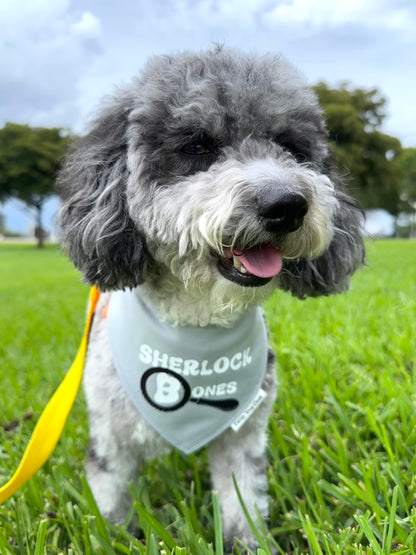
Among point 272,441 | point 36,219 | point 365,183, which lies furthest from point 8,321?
point 36,219

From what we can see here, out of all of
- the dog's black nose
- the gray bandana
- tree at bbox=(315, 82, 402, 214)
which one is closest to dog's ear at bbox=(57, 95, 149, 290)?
the gray bandana

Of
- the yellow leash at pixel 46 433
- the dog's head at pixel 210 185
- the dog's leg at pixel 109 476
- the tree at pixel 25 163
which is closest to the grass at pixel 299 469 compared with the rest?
the dog's leg at pixel 109 476

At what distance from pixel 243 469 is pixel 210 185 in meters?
1.26

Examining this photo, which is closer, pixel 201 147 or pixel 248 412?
pixel 201 147

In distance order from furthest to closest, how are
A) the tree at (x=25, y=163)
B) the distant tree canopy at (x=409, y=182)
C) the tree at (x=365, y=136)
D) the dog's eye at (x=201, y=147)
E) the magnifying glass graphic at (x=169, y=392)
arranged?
the distant tree canopy at (x=409, y=182) → the tree at (x=25, y=163) → the tree at (x=365, y=136) → the magnifying glass graphic at (x=169, y=392) → the dog's eye at (x=201, y=147)

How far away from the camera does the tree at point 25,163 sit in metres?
35.5

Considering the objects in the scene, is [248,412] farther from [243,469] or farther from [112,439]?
[112,439]

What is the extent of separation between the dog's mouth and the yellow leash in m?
0.89

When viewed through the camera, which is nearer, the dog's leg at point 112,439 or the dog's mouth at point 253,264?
Answer: the dog's mouth at point 253,264

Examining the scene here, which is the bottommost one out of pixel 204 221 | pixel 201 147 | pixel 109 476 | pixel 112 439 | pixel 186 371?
pixel 109 476

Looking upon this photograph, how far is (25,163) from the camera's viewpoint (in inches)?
1404

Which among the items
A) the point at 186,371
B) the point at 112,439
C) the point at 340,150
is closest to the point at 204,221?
the point at 186,371

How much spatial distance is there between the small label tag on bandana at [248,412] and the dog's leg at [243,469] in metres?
0.06

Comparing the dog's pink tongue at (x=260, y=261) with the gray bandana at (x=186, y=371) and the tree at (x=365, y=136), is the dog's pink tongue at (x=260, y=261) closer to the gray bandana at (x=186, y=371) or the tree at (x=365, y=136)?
the gray bandana at (x=186, y=371)
